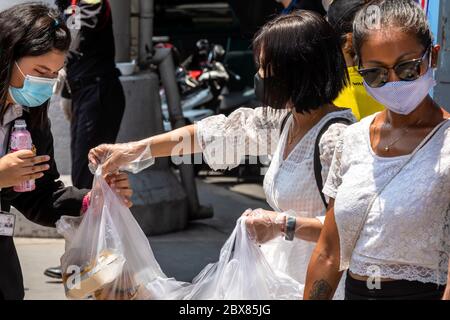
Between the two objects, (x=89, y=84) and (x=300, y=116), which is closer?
(x=300, y=116)

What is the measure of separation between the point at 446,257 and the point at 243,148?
1.18 meters

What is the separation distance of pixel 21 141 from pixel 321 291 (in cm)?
119

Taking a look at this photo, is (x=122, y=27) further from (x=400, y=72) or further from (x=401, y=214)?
(x=401, y=214)

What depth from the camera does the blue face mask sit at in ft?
10.6

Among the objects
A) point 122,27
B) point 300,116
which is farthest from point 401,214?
point 122,27

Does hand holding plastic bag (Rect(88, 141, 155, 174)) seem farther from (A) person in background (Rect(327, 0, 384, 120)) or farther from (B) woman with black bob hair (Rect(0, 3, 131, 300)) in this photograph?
(A) person in background (Rect(327, 0, 384, 120))

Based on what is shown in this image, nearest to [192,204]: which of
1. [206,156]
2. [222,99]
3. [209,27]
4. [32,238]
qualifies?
[32,238]

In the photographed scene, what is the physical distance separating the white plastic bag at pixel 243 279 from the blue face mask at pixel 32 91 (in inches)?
35.7

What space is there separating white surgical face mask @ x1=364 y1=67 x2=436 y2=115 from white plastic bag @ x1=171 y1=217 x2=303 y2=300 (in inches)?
24.1

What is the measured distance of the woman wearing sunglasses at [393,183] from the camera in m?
2.46

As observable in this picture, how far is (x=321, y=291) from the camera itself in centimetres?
269

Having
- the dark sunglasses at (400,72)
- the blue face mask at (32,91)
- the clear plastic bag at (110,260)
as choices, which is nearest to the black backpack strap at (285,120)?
the clear plastic bag at (110,260)

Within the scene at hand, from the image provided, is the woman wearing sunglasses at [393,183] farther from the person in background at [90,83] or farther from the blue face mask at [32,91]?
the person in background at [90,83]

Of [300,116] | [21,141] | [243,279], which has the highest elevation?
[300,116]
